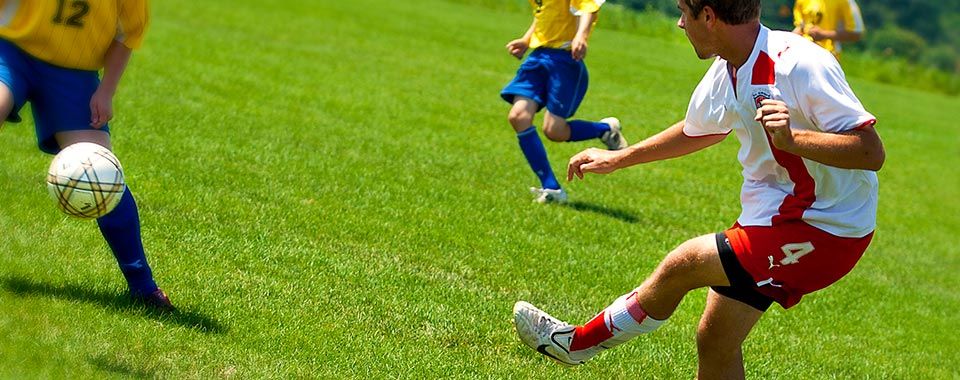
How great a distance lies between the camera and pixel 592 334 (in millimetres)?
4629

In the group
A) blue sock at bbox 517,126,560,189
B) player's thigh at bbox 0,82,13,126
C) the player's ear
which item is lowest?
blue sock at bbox 517,126,560,189

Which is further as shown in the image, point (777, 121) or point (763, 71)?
point (763, 71)

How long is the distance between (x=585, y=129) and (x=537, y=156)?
20.4 inches

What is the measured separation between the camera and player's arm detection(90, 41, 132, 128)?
4.79 m

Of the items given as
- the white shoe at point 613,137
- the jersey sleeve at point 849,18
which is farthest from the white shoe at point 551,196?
the jersey sleeve at point 849,18

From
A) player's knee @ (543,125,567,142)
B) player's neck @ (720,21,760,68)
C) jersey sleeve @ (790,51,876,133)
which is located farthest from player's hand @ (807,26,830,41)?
jersey sleeve @ (790,51,876,133)

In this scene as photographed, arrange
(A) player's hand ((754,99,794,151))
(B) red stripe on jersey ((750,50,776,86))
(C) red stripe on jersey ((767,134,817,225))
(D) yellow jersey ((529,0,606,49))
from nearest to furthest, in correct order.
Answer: (A) player's hand ((754,99,794,151))
(B) red stripe on jersey ((750,50,776,86))
(C) red stripe on jersey ((767,134,817,225))
(D) yellow jersey ((529,0,606,49))

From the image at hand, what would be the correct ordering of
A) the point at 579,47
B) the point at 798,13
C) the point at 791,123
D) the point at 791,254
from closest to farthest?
the point at 791,123 < the point at 791,254 < the point at 579,47 < the point at 798,13

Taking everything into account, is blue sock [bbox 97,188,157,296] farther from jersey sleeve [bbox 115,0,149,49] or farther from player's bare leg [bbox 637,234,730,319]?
player's bare leg [bbox 637,234,730,319]

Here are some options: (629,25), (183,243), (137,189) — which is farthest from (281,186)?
(629,25)

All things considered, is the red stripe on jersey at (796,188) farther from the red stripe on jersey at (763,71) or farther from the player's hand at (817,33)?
the player's hand at (817,33)

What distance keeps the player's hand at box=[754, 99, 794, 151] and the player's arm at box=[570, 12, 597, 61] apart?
482 centimetres

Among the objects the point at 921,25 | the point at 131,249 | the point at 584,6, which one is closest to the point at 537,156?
the point at 584,6

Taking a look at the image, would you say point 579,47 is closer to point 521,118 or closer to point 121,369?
point 521,118
